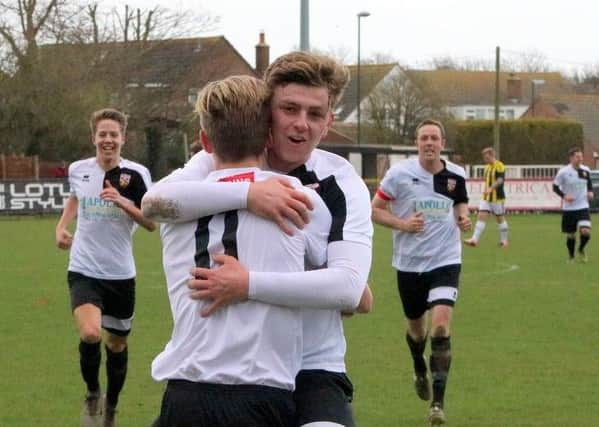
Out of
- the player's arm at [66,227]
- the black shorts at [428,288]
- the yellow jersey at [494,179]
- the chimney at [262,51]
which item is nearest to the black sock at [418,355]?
the black shorts at [428,288]

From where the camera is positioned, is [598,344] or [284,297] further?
[598,344]

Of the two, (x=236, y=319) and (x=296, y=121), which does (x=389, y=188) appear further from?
(x=236, y=319)

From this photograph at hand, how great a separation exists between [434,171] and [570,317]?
5172mm

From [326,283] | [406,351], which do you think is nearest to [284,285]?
[326,283]

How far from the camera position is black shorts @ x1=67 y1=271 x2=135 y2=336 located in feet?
29.0

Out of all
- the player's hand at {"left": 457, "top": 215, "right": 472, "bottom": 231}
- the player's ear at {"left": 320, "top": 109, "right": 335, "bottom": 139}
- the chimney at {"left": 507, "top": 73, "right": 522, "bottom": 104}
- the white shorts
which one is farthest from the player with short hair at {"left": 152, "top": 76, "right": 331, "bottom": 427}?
the chimney at {"left": 507, "top": 73, "right": 522, "bottom": 104}

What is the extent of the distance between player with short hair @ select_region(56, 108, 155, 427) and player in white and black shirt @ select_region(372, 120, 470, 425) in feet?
6.20

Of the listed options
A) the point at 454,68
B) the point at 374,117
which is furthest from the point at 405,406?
the point at 454,68

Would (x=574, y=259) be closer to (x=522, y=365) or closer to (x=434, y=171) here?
(x=522, y=365)

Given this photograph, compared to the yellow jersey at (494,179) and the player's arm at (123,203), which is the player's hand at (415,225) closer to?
the player's arm at (123,203)

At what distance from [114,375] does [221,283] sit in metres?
5.34

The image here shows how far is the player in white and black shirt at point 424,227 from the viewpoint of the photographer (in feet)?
30.7

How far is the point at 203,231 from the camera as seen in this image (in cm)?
367

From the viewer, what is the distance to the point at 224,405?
3598 mm
